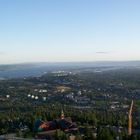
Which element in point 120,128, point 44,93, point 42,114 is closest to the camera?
point 120,128

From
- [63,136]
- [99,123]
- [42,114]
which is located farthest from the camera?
[42,114]

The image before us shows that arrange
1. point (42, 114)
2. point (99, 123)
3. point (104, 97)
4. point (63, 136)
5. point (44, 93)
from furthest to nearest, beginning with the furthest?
point (44, 93) < point (104, 97) < point (42, 114) < point (99, 123) < point (63, 136)

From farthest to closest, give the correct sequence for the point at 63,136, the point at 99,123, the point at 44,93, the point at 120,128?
the point at 44,93 → the point at 99,123 → the point at 120,128 → the point at 63,136

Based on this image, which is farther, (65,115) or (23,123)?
(65,115)

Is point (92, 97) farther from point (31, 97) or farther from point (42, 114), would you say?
point (42, 114)

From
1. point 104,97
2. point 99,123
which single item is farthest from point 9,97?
point 99,123

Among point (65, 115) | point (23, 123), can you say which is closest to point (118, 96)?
point (65, 115)

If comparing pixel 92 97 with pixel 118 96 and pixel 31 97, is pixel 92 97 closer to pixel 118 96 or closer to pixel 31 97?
pixel 118 96

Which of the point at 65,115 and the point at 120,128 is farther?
the point at 65,115
